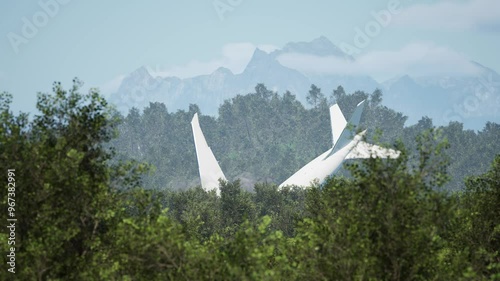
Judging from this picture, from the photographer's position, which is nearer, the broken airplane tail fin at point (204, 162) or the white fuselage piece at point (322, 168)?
the white fuselage piece at point (322, 168)

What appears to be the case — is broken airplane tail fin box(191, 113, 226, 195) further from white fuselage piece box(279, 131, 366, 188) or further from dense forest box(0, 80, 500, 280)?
dense forest box(0, 80, 500, 280)

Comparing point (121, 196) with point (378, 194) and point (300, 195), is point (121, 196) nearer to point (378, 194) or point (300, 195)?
point (378, 194)

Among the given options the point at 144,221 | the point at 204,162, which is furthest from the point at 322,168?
the point at 144,221

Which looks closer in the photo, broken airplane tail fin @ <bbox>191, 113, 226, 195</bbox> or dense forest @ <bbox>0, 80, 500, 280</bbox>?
dense forest @ <bbox>0, 80, 500, 280</bbox>

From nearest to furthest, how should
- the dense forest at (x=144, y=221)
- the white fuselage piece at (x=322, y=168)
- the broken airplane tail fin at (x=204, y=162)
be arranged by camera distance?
1. the dense forest at (x=144, y=221)
2. the white fuselage piece at (x=322, y=168)
3. the broken airplane tail fin at (x=204, y=162)

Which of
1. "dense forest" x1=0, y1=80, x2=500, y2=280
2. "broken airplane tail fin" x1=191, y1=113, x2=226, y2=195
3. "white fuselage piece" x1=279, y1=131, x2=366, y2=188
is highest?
"broken airplane tail fin" x1=191, y1=113, x2=226, y2=195

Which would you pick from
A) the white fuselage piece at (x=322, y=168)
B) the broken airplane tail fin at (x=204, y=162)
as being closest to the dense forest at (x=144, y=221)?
the white fuselage piece at (x=322, y=168)

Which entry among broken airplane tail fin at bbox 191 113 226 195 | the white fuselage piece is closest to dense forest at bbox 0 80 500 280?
the white fuselage piece

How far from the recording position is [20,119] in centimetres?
2816

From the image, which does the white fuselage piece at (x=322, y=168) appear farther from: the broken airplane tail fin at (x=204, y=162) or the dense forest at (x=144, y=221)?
the dense forest at (x=144, y=221)

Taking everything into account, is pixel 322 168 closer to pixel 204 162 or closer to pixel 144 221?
pixel 204 162

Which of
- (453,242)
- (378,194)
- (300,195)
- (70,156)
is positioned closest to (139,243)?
(70,156)

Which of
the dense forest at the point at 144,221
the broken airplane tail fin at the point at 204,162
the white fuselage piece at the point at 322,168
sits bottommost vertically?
the dense forest at the point at 144,221

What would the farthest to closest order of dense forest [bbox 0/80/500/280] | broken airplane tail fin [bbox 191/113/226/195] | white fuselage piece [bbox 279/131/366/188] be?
broken airplane tail fin [bbox 191/113/226/195], white fuselage piece [bbox 279/131/366/188], dense forest [bbox 0/80/500/280]
